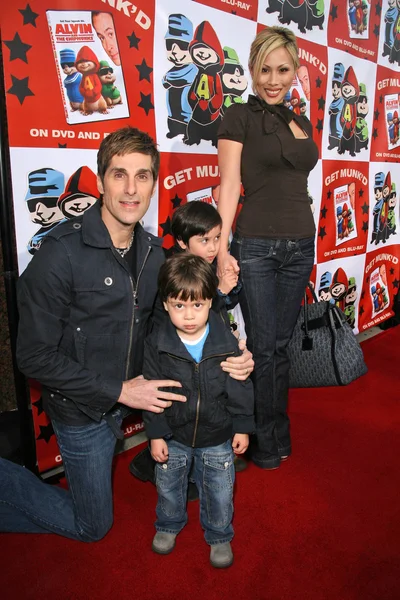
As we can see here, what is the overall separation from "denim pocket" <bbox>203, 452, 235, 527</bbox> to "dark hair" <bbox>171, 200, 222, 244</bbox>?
0.89 metres

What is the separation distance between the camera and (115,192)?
1.60 metres

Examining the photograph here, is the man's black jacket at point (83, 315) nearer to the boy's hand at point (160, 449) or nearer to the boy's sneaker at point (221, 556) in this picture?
the boy's hand at point (160, 449)

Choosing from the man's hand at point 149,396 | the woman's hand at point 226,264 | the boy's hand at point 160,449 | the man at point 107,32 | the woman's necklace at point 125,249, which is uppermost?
the man at point 107,32

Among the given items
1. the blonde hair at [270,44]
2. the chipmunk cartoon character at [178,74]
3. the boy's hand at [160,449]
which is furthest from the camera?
the chipmunk cartoon character at [178,74]

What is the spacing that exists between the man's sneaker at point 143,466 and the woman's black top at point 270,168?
3.71ft

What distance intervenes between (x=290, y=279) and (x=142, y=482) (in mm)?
1163

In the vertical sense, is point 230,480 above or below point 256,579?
above

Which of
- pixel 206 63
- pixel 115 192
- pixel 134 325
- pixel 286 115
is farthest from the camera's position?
pixel 206 63

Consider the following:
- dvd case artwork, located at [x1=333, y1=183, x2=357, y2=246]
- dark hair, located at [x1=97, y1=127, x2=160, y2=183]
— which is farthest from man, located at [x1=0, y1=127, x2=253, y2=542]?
dvd case artwork, located at [x1=333, y1=183, x2=357, y2=246]

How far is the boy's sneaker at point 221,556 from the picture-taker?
1720 mm

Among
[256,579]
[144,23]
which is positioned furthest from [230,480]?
[144,23]

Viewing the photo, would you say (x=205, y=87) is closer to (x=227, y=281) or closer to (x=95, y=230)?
(x=227, y=281)

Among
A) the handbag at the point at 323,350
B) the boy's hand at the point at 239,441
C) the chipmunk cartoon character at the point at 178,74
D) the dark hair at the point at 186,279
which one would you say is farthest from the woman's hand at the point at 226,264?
the chipmunk cartoon character at the point at 178,74

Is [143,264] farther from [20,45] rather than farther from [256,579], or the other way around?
[256,579]
